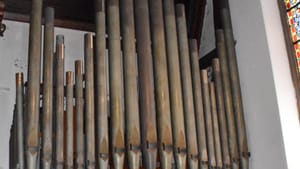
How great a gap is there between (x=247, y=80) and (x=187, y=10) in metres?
1.98

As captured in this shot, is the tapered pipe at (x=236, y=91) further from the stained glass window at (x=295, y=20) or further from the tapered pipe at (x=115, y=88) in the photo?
the tapered pipe at (x=115, y=88)

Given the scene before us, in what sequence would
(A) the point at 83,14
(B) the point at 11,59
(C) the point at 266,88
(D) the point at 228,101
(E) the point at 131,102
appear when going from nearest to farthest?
1. (E) the point at 131,102
2. (C) the point at 266,88
3. (D) the point at 228,101
4. (B) the point at 11,59
5. (A) the point at 83,14

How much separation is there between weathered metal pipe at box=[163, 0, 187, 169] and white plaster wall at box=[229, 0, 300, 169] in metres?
0.95

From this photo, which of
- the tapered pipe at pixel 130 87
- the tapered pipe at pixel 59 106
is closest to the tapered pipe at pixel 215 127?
the tapered pipe at pixel 130 87

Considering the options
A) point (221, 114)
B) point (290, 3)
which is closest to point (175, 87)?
A: point (221, 114)

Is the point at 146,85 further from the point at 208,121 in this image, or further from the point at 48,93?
the point at 48,93

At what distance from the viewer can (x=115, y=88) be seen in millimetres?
5246

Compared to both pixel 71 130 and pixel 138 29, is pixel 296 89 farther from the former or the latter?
pixel 71 130

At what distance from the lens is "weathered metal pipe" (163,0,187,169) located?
17.1ft

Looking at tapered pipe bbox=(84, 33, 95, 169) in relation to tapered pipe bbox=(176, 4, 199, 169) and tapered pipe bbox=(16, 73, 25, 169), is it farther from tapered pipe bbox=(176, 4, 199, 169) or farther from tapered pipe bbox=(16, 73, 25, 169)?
tapered pipe bbox=(176, 4, 199, 169)

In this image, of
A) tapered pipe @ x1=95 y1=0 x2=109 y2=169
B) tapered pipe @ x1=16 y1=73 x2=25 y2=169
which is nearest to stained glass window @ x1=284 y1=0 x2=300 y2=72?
tapered pipe @ x1=95 y1=0 x2=109 y2=169

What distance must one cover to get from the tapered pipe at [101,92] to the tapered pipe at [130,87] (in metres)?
0.25

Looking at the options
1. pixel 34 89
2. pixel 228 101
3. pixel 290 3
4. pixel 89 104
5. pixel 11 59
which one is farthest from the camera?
pixel 11 59

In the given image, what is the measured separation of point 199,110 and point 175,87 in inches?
15.8
